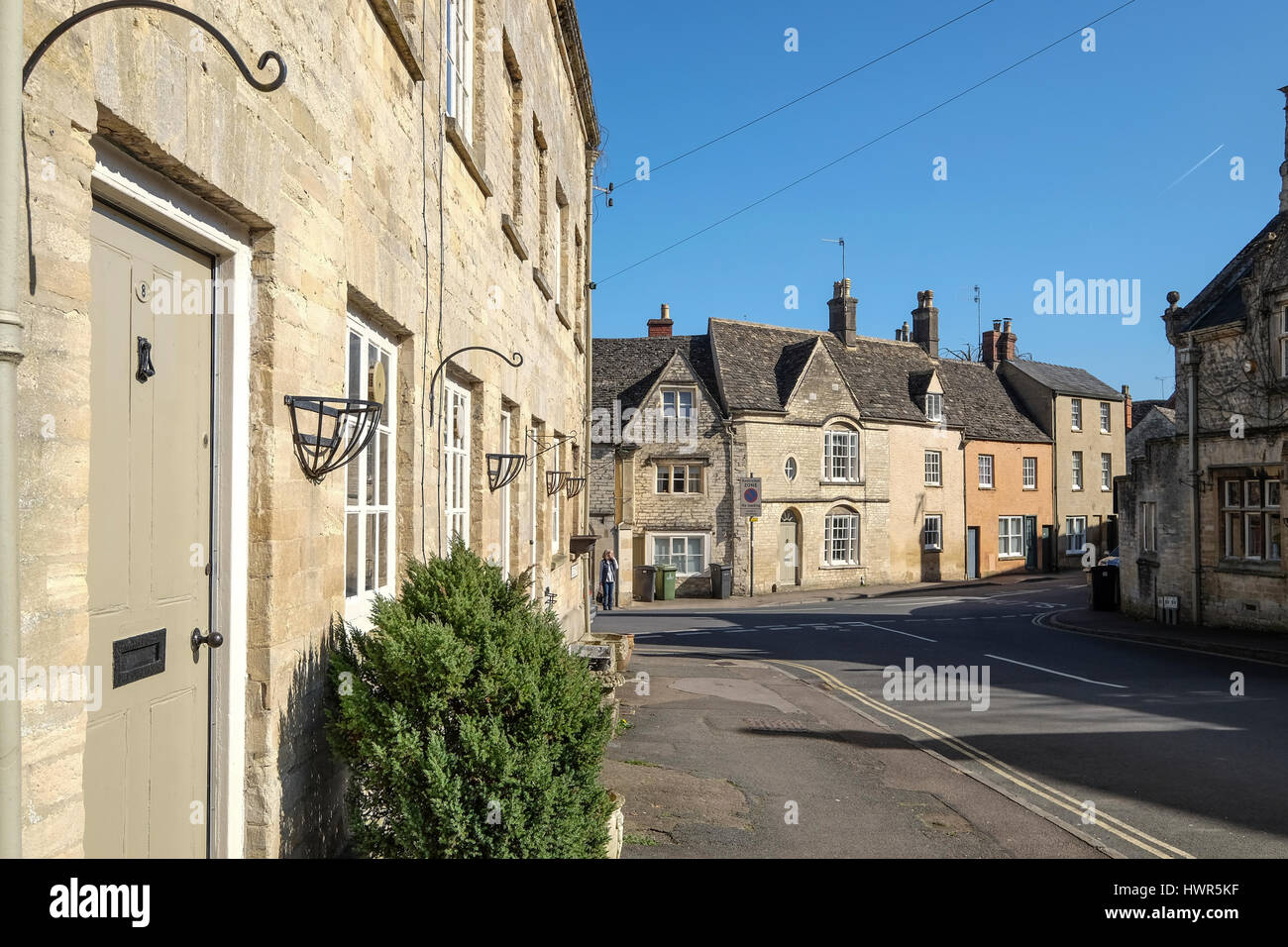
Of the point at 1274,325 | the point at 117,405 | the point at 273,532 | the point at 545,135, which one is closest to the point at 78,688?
the point at 117,405

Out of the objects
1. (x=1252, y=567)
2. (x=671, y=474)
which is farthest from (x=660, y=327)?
(x=1252, y=567)

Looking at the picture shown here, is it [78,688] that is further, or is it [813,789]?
[813,789]

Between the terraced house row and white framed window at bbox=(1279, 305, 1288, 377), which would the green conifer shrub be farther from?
the terraced house row

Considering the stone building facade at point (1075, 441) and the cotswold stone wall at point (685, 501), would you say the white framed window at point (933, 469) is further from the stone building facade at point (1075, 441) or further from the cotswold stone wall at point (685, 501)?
the cotswold stone wall at point (685, 501)

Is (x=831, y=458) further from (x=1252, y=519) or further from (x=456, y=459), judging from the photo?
(x=456, y=459)

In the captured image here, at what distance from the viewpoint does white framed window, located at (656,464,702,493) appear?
108ft

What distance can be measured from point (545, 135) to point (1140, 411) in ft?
187

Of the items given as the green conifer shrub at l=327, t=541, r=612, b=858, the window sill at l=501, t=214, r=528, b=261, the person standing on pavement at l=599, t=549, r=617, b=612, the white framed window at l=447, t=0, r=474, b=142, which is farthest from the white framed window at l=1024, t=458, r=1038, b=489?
the green conifer shrub at l=327, t=541, r=612, b=858

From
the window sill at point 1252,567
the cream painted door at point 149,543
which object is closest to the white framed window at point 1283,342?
the window sill at point 1252,567

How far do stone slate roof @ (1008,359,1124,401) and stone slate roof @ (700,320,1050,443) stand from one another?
1623 mm

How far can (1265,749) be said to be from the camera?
383 inches

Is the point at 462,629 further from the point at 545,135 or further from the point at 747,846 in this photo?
the point at 545,135

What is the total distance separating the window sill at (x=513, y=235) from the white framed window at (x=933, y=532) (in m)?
31.2

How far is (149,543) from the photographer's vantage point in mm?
3301
